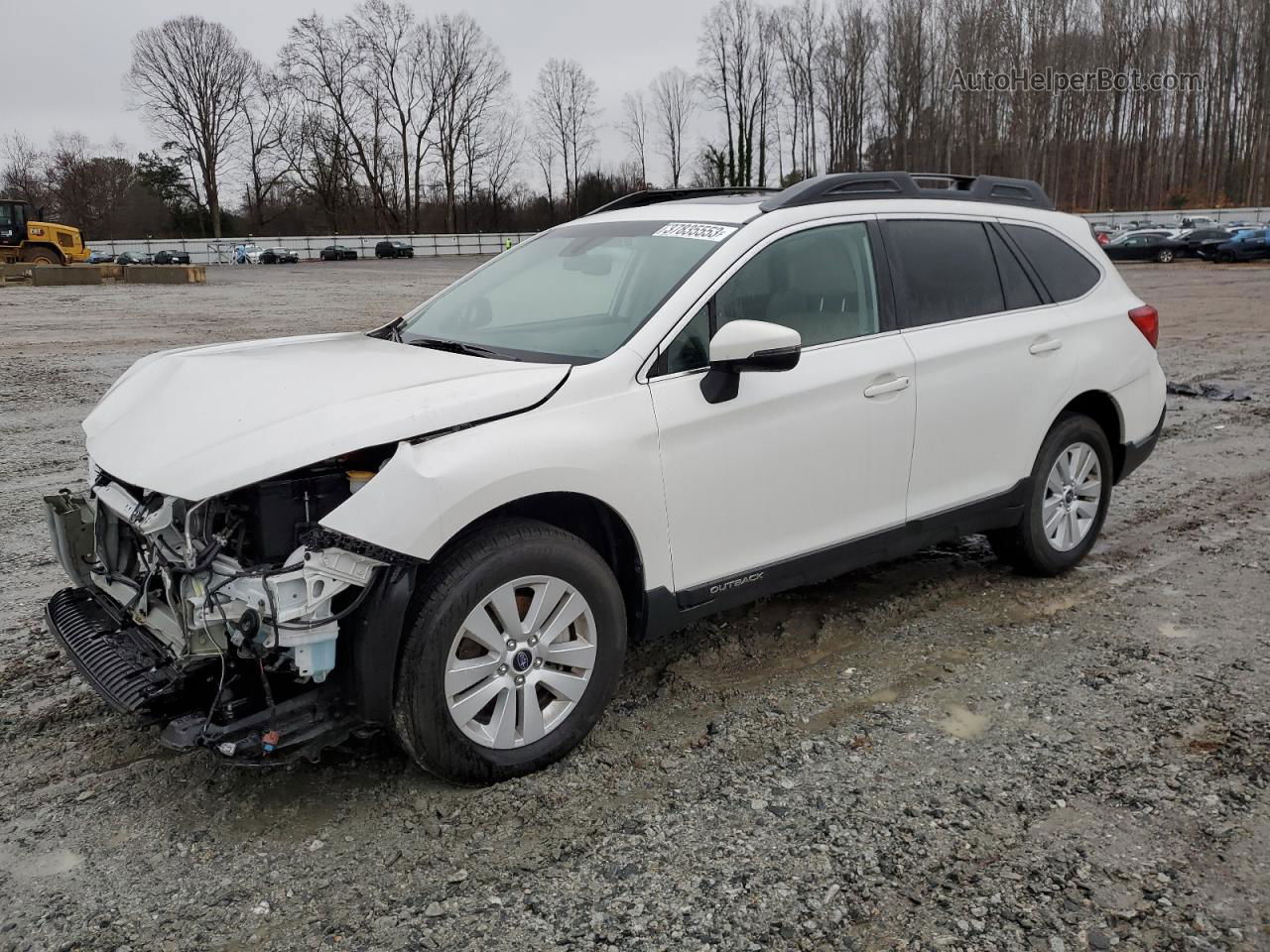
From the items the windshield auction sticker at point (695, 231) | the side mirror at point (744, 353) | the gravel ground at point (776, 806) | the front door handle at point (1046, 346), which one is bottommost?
the gravel ground at point (776, 806)

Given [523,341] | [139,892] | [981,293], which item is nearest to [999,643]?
[981,293]

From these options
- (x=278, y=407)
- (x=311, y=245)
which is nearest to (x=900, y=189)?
(x=278, y=407)

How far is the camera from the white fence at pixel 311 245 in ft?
210

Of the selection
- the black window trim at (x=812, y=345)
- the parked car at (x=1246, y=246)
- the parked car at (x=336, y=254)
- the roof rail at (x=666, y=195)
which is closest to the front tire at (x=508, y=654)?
the black window trim at (x=812, y=345)

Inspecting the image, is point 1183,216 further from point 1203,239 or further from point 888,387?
point 888,387

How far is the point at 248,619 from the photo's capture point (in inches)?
110

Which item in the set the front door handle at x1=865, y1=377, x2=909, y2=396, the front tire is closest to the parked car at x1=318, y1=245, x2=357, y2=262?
the front door handle at x1=865, y1=377, x2=909, y2=396

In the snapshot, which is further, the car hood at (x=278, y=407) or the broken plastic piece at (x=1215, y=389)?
the broken plastic piece at (x=1215, y=389)

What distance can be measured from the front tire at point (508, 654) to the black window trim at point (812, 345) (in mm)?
720

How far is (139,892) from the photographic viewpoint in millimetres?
2793

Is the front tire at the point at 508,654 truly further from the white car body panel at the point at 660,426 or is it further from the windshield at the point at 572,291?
the windshield at the point at 572,291

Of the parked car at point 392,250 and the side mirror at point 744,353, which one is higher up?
the parked car at point 392,250

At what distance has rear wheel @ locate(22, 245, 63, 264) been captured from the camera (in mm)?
35500

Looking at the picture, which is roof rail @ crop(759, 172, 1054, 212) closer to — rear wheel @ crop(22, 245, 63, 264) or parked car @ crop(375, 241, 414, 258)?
rear wheel @ crop(22, 245, 63, 264)
